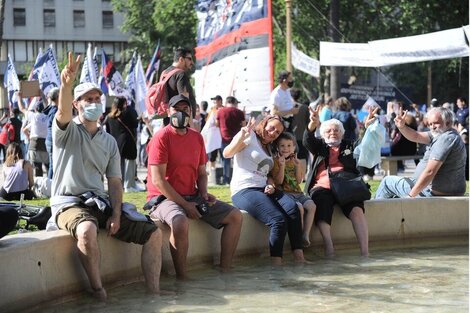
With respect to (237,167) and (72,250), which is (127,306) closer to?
(72,250)

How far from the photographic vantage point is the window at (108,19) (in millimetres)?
79188

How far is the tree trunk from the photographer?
35019 mm

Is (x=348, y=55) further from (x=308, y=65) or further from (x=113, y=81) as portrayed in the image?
(x=113, y=81)

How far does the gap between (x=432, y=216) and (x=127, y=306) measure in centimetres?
414

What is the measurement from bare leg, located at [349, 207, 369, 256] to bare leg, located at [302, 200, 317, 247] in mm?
456

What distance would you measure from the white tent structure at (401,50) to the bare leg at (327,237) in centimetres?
1036

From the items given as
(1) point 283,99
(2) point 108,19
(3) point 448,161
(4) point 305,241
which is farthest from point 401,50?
(2) point 108,19

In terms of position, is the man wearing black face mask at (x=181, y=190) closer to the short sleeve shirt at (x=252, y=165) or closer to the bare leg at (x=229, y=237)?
the bare leg at (x=229, y=237)

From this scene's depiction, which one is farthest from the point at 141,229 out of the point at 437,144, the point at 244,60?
the point at 244,60

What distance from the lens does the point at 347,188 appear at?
8898mm

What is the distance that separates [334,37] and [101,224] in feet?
104

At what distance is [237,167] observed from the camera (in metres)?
8.64

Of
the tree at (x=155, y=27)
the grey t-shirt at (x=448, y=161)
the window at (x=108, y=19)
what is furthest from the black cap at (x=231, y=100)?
the window at (x=108, y=19)

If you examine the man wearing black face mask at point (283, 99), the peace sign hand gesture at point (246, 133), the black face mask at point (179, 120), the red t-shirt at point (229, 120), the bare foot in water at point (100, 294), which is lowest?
the bare foot in water at point (100, 294)
